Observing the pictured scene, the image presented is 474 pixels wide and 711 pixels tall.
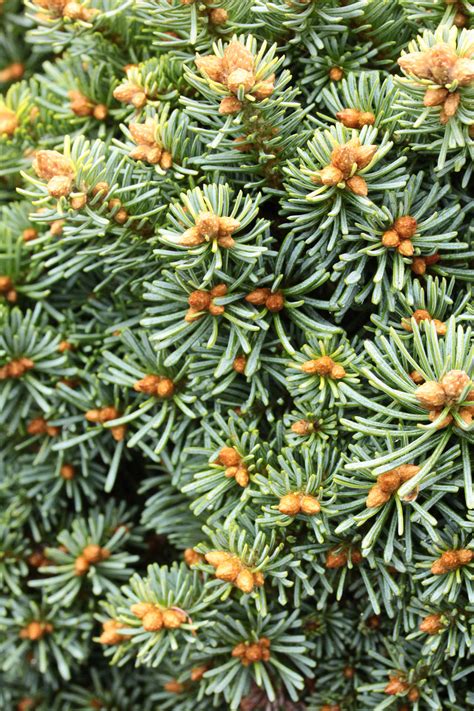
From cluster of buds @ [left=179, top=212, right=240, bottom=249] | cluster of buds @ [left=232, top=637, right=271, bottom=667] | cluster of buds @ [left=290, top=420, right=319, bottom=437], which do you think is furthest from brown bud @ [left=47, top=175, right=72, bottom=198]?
cluster of buds @ [left=232, top=637, right=271, bottom=667]

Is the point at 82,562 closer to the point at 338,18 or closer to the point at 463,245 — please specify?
the point at 463,245

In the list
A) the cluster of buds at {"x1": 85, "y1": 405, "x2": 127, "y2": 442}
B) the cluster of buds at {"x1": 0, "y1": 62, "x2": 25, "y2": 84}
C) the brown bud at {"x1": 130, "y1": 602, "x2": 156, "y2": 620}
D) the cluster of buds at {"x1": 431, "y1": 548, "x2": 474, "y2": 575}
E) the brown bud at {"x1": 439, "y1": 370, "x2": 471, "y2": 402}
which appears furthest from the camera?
the cluster of buds at {"x1": 0, "y1": 62, "x2": 25, "y2": 84}

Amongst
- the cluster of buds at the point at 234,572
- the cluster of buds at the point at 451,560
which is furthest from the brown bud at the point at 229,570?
the cluster of buds at the point at 451,560

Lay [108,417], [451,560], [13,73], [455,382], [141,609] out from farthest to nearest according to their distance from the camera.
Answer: [13,73] → [108,417] → [141,609] → [451,560] → [455,382]

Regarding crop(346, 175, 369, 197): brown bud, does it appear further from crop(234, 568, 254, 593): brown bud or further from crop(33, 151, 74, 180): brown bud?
crop(234, 568, 254, 593): brown bud

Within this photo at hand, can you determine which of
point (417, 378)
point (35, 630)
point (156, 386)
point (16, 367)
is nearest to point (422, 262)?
point (417, 378)

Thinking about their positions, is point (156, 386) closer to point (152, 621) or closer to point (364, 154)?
point (152, 621)
